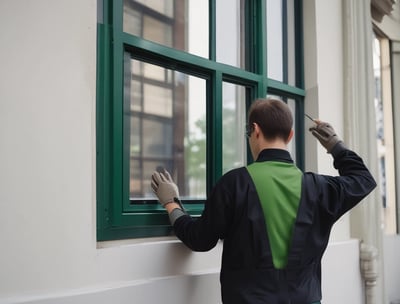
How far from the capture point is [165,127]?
2309 millimetres

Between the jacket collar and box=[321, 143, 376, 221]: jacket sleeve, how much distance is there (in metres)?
0.17

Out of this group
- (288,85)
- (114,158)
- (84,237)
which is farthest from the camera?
(288,85)

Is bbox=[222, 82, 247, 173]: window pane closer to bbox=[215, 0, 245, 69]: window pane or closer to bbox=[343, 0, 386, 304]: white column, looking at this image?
bbox=[215, 0, 245, 69]: window pane

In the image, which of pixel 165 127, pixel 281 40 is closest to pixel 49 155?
pixel 165 127

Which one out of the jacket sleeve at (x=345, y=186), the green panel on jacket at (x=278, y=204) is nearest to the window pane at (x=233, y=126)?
the jacket sleeve at (x=345, y=186)

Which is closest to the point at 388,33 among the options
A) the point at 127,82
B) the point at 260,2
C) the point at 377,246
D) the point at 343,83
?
the point at 343,83

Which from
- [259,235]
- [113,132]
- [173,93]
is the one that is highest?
[173,93]

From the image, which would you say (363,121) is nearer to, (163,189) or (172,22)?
(172,22)

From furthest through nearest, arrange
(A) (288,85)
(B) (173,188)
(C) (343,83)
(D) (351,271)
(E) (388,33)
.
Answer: (E) (388,33)
(C) (343,83)
(D) (351,271)
(A) (288,85)
(B) (173,188)

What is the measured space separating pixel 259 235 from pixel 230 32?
4.27 feet

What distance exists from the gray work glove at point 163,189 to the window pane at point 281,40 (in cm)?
113

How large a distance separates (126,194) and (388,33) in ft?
12.7

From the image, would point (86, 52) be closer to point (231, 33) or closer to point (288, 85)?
point (231, 33)

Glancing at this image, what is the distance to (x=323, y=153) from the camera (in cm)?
321
